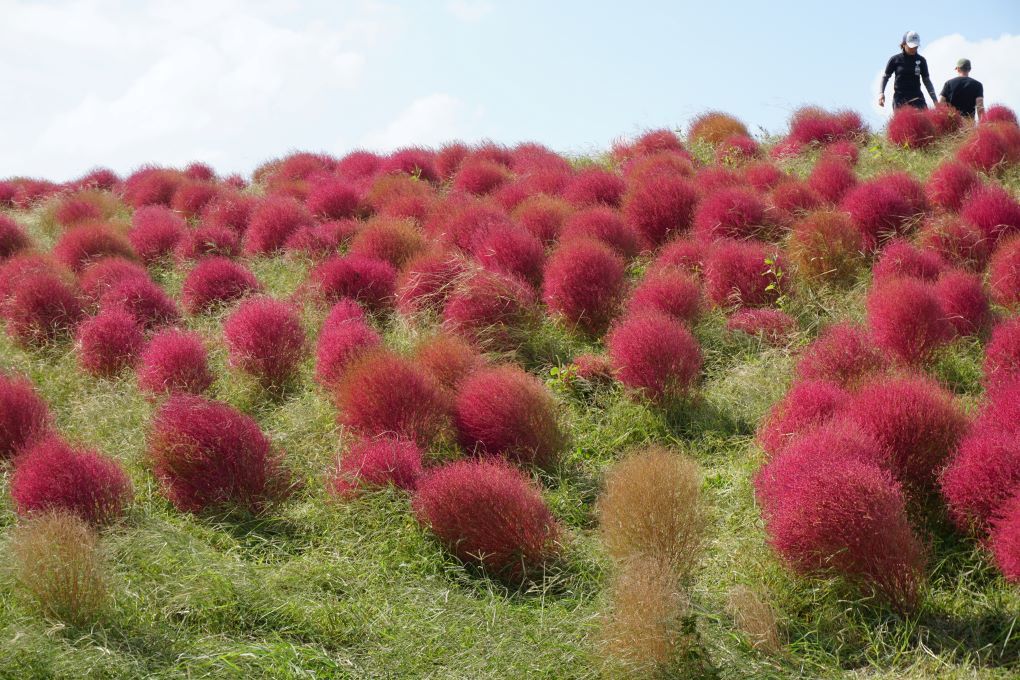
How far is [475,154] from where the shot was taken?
11.2 metres

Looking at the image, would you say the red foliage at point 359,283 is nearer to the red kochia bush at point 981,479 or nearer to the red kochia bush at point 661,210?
the red kochia bush at point 661,210

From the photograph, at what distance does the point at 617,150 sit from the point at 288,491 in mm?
7265

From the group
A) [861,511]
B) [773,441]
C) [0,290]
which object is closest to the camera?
[861,511]

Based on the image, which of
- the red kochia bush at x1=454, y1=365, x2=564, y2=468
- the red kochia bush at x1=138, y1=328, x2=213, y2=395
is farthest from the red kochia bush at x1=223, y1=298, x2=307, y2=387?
the red kochia bush at x1=454, y1=365, x2=564, y2=468

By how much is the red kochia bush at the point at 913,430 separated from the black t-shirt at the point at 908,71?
790 centimetres

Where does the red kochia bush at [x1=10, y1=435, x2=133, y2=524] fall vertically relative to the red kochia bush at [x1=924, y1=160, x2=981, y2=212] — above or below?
below

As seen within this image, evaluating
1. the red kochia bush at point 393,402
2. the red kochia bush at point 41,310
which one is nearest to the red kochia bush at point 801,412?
the red kochia bush at point 393,402

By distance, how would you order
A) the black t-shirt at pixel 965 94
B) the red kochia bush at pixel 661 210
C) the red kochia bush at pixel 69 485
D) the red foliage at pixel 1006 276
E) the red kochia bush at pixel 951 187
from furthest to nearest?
the black t-shirt at pixel 965 94 < the red kochia bush at pixel 661 210 < the red kochia bush at pixel 951 187 < the red foliage at pixel 1006 276 < the red kochia bush at pixel 69 485

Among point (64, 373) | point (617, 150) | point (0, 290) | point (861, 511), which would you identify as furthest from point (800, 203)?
point (0, 290)

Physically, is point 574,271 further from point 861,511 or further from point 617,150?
point 617,150

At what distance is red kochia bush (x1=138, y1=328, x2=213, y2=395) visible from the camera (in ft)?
19.7

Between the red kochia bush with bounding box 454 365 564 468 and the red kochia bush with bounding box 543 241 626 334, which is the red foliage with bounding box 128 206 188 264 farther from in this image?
the red kochia bush with bounding box 454 365 564 468

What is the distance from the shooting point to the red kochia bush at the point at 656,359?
5.80 m

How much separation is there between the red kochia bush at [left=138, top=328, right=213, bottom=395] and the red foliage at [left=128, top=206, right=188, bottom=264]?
306 centimetres
